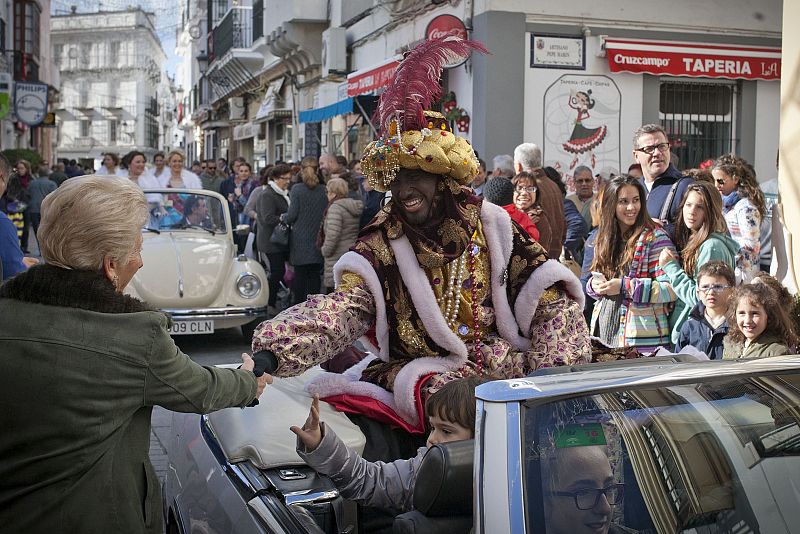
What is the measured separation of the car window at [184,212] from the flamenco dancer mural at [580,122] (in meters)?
5.26

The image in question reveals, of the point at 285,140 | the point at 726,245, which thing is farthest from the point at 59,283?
the point at 285,140

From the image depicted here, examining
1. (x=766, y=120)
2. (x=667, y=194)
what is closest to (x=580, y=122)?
(x=766, y=120)

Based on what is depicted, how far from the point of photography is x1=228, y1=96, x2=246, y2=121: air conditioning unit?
3594 cm

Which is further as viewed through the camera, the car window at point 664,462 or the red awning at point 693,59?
the red awning at point 693,59

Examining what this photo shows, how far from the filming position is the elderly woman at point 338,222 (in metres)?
9.95

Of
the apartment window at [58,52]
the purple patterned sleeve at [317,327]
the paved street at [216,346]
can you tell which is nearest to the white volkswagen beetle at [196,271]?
Result: the paved street at [216,346]

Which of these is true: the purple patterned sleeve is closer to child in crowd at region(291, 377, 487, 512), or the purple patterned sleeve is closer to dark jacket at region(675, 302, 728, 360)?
child in crowd at region(291, 377, 487, 512)

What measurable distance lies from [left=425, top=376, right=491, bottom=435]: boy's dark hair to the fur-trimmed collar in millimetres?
937

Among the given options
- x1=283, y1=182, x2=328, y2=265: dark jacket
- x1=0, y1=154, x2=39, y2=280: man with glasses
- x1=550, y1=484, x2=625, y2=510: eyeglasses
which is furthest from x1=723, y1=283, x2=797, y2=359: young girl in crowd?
x1=283, y1=182, x2=328, y2=265: dark jacket

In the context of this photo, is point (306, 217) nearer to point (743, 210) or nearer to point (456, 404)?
point (743, 210)

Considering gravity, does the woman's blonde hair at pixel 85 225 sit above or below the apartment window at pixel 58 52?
below

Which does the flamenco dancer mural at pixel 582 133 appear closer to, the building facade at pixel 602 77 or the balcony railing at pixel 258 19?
the building facade at pixel 602 77

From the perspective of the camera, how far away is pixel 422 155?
11.9ft

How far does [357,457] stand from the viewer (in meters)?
2.83
